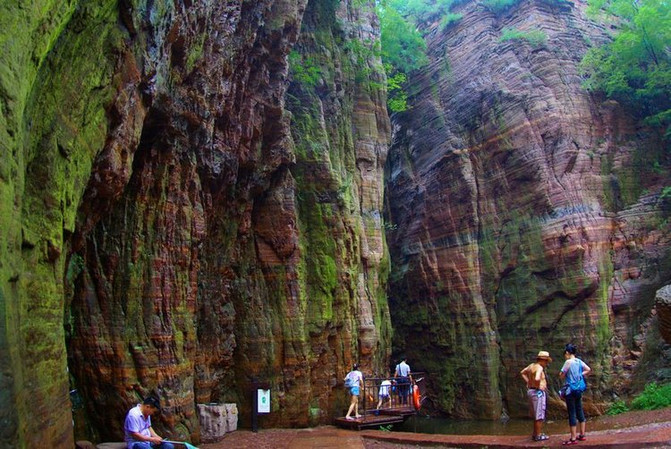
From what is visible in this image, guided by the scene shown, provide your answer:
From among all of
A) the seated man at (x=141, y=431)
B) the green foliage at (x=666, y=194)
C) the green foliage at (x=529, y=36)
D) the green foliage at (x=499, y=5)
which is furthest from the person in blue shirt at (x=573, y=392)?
the green foliage at (x=499, y=5)

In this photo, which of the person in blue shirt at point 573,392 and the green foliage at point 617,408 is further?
the green foliage at point 617,408

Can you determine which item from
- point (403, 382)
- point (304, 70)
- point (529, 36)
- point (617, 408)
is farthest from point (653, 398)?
point (529, 36)

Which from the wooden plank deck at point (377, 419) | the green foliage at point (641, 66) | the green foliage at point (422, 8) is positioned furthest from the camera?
the green foliage at point (422, 8)

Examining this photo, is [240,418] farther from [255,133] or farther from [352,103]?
[352,103]

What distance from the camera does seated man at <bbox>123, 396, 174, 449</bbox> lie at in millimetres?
7918

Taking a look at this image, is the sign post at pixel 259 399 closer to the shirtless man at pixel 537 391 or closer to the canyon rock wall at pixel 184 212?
the canyon rock wall at pixel 184 212

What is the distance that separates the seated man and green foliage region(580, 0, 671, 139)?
81.7 ft

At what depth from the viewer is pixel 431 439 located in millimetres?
12438

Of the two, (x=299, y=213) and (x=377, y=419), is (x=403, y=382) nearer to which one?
(x=377, y=419)

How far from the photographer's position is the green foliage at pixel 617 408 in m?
20.0

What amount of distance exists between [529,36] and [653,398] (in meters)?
18.4

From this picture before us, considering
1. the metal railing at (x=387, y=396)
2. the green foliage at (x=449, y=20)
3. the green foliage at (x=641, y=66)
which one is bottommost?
the metal railing at (x=387, y=396)

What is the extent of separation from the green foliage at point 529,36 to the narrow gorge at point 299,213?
0.30 m

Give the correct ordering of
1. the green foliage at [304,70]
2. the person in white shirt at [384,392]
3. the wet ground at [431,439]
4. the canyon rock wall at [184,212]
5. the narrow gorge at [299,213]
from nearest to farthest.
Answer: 1. the canyon rock wall at [184,212]
2. the narrow gorge at [299,213]
3. the wet ground at [431,439]
4. the person in white shirt at [384,392]
5. the green foliage at [304,70]
